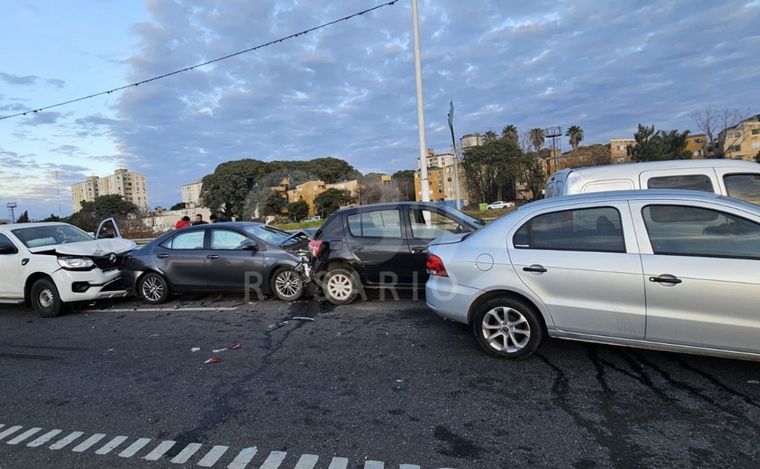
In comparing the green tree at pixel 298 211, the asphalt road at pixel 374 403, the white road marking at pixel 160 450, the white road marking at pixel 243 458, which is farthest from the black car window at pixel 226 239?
the green tree at pixel 298 211

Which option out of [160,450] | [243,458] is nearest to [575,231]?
[243,458]

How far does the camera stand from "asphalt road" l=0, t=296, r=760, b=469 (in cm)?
283

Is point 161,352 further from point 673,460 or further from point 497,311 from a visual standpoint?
point 673,460

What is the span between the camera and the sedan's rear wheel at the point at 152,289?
7914mm

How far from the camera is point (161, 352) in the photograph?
513 cm

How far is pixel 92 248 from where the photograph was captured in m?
7.71

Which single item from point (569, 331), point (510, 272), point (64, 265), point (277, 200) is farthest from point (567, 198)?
point (277, 200)

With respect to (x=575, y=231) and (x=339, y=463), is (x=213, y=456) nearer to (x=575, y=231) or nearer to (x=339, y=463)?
(x=339, y=463)

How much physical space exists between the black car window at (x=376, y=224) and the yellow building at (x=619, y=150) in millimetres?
64291

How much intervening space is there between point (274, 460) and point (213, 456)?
0.43m

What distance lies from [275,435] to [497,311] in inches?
88.6

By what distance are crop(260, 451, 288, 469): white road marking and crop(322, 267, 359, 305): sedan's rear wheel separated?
3.97 m

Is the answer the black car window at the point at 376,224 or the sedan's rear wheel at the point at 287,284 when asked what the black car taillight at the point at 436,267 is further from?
the sedan's rear wheel at the point at 287,284

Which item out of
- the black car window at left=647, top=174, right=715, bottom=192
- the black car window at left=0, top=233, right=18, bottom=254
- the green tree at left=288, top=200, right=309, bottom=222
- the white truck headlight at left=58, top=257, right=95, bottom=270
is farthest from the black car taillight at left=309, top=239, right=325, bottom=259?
the green tree at left=288, top=200, right=309, bottom=222
